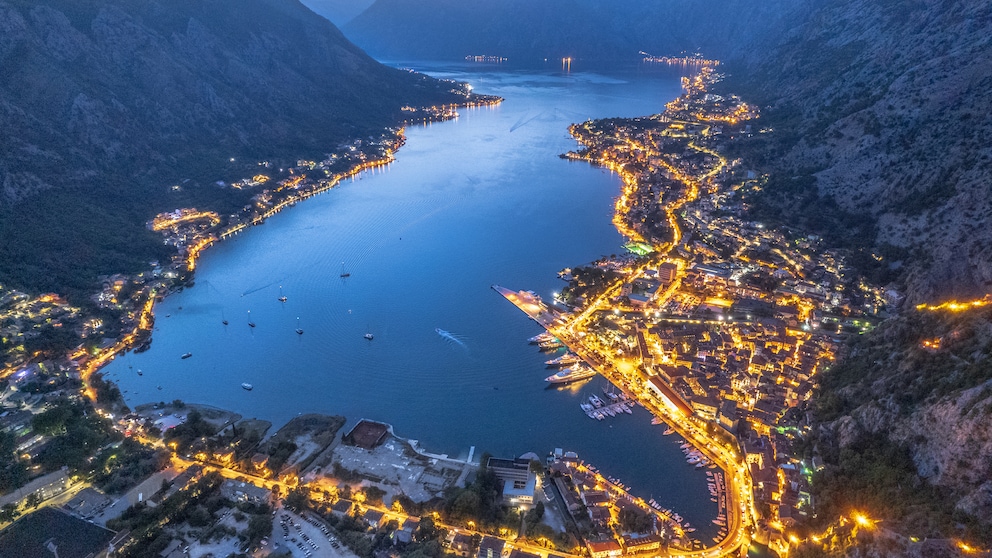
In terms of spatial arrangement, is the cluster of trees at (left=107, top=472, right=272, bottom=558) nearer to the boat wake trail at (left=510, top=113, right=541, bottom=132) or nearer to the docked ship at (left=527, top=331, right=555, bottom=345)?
the docked ship at (left=527, top=331, right=555, bottom=345)

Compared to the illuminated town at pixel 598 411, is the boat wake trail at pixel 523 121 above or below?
above

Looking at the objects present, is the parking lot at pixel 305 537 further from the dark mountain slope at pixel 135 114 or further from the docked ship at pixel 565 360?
A: the dark mountain slope at pixel 135 114

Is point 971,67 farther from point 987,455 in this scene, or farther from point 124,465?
point 124,465

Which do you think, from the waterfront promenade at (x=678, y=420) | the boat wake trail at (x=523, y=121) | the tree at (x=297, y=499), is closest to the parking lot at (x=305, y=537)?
the tree at (x=297, y=499)

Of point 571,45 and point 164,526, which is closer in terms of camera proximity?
point 164,526

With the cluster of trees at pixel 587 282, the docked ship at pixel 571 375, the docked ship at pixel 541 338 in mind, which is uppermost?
the cluster of trees at pixel 587 282

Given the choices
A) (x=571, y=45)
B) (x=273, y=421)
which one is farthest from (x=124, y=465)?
(x=571, y=45)
